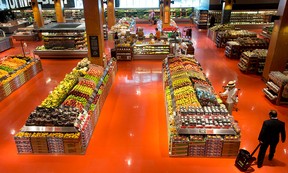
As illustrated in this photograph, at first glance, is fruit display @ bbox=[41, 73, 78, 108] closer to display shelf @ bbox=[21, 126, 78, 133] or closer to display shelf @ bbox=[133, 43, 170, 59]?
display shelf @ bbox=[21, 126, 78, 133]

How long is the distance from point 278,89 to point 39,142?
26.6 ft

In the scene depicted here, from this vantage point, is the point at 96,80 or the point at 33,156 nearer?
the point at 33,156

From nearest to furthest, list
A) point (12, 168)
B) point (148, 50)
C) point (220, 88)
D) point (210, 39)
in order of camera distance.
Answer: point (12, 168), point (220, 88), point (148, 50), point (210, 39)

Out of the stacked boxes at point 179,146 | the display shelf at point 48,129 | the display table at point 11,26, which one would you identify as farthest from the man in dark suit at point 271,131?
the display table at point 11,26

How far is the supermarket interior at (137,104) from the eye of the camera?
6074mm

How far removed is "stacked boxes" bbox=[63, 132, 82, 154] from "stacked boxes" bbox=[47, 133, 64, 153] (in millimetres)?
105

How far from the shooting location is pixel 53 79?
1148 cm

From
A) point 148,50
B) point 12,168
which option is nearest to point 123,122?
point 12,168

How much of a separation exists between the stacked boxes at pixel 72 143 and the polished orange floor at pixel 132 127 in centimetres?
16

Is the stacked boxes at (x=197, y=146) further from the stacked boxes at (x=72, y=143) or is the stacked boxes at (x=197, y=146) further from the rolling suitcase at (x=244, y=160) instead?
the stacked boxes at (x=72, y=143)

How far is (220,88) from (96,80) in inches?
205

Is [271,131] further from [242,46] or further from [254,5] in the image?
[254,5]

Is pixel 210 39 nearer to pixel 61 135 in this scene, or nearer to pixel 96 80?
pixel 96 80

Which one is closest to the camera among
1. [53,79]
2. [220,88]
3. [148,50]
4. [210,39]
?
[220,88]
